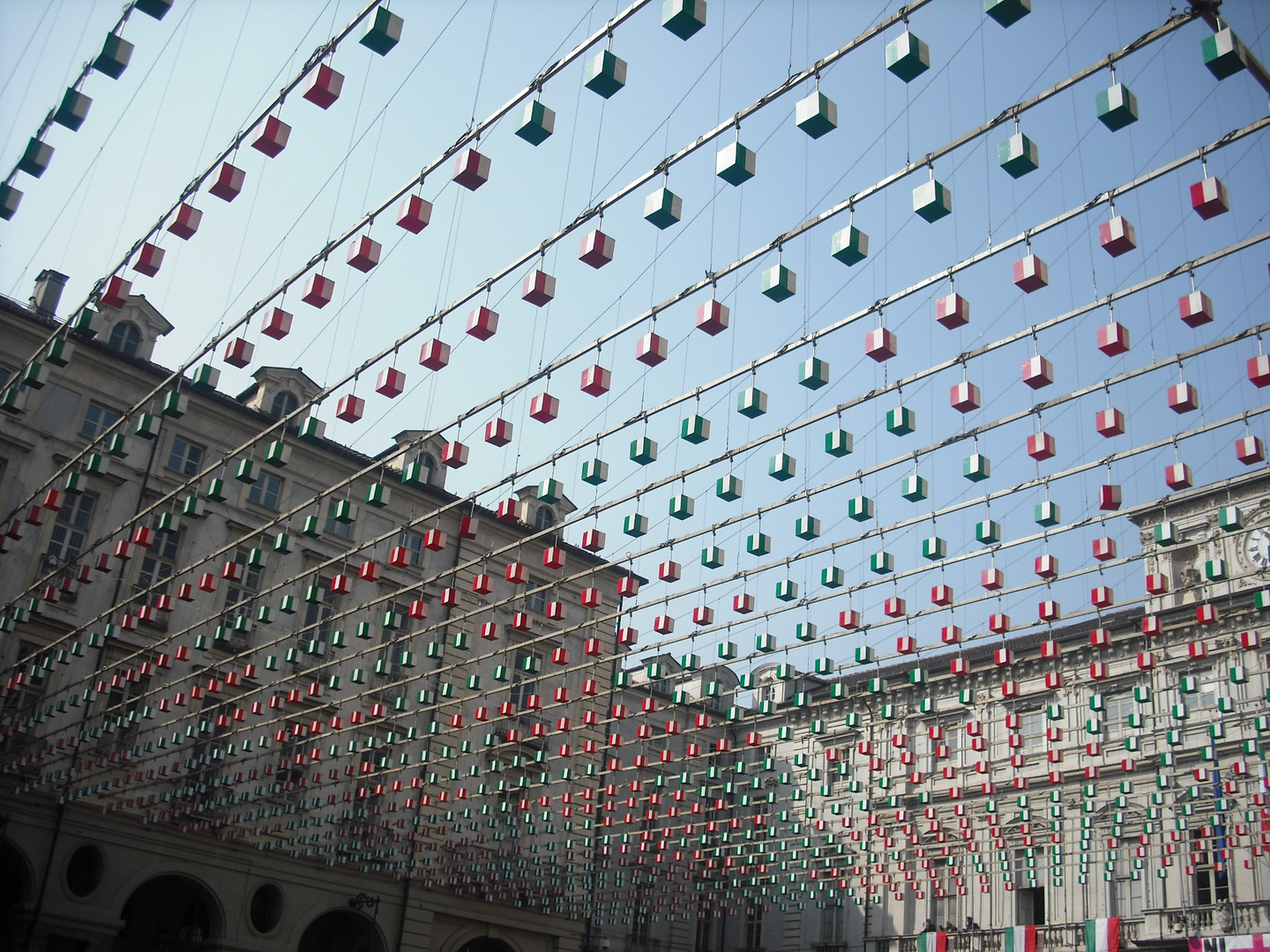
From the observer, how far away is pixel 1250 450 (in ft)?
51.4

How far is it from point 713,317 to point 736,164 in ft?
8.41

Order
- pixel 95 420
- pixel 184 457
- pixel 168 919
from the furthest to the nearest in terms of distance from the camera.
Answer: pixel 184 457, pixel 168 919, pixel 95 420

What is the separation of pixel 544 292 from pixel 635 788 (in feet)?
63.4

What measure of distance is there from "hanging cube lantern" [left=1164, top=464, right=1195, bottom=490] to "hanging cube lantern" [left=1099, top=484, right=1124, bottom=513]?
3.14 ft

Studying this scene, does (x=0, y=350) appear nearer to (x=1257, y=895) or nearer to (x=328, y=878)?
(x=328, y=878)

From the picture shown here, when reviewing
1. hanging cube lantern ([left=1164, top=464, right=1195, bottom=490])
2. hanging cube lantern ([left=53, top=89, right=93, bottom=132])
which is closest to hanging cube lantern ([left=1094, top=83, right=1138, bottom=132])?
hanging cube lantern ([left=1164, top=464, right=1195, bottom=490])

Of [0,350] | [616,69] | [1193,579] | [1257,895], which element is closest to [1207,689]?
[1193,579]

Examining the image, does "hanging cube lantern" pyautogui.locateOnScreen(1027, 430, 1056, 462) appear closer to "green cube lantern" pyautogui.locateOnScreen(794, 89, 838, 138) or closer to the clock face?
"green cube lantern" pyautogui.locateOnScreen(794, 89, 838, 138)

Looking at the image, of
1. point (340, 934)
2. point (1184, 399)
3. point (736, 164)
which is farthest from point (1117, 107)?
point (340, 934)

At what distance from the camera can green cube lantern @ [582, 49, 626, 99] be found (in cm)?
1074

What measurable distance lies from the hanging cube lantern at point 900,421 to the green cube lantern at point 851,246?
12.8 ft

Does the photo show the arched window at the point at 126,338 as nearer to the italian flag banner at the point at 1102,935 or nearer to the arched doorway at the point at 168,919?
the arched doorway at the point at 168,919

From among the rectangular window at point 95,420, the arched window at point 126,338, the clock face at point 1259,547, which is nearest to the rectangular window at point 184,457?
the rectangular window at point 95,420

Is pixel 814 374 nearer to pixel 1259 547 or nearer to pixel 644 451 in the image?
pixel 644 451
